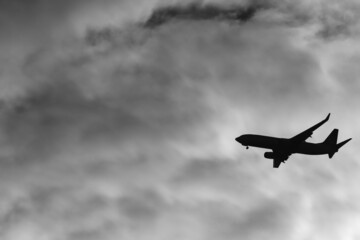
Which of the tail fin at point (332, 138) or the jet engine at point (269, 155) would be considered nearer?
the jet engine at point (269, 155)

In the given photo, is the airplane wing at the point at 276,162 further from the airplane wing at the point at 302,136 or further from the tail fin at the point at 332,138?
the tail fin at the point at 332,138

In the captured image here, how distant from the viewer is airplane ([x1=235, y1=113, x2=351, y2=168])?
12444 centimetres

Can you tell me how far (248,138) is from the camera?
12488 cm

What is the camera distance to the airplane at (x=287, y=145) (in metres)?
124

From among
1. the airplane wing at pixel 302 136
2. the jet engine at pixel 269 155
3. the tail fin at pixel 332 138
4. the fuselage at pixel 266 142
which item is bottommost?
the airplane wing at pixel 302 136

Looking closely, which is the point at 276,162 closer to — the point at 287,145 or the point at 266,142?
the point at 287,145

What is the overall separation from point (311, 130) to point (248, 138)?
13796mm

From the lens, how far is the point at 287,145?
126 meters

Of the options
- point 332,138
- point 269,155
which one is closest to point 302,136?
point 269,155

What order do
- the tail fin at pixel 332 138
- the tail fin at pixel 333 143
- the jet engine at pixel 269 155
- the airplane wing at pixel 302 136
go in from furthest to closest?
1. the tail fin at pixel 332 138
2. the tail fin at pixel 333 143
3. the jet engine at pixel 269 155
4. the airplane wing at pixel 302 136

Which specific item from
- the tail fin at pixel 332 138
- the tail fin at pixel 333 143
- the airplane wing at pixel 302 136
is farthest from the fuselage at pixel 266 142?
the tail fin at pixel 332 138

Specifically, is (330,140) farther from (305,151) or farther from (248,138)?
(248,138)

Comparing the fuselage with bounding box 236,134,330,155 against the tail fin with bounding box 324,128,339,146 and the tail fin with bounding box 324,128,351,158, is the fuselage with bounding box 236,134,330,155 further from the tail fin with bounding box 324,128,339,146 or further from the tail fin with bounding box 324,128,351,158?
the tail fin with bounding box 324,128,339,146

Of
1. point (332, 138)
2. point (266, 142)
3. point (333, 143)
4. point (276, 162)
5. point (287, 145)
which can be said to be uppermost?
point (332, 138)
